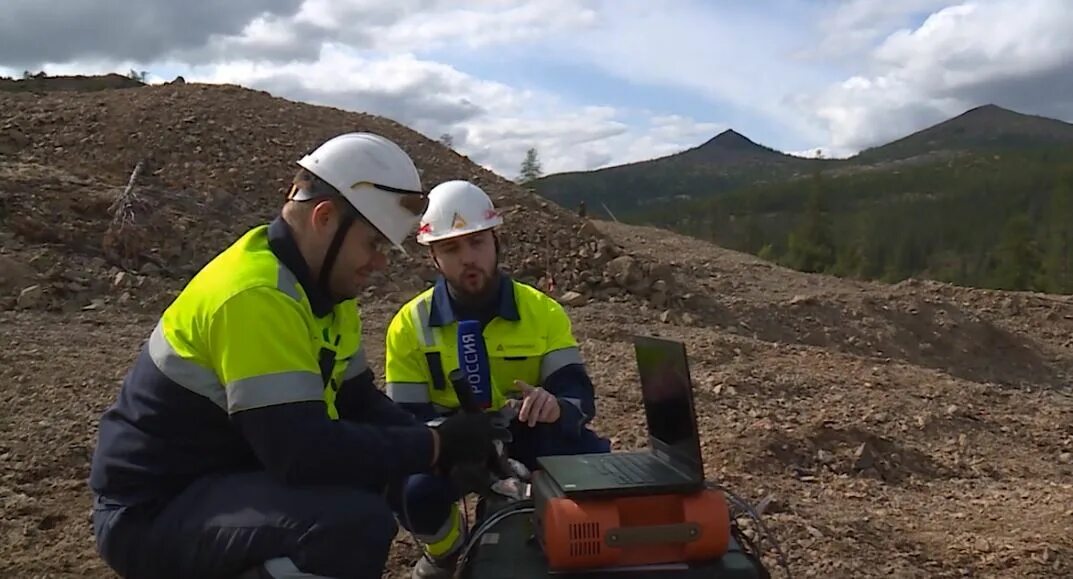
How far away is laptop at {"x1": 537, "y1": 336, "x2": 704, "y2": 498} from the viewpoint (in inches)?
91.0

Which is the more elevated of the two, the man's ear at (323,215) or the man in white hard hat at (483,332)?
the man's ear at (323,215)

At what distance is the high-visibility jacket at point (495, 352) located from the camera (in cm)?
355

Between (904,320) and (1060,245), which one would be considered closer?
(904,320)

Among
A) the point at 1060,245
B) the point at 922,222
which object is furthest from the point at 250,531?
the point at 922,222

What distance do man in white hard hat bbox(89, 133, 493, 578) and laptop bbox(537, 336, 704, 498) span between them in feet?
1.22

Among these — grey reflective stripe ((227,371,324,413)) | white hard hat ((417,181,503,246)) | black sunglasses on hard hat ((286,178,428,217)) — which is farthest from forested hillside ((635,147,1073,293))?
grey reflective stripe ((227,371,324,413))

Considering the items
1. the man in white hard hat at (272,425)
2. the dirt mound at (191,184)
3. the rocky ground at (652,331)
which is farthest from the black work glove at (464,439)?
the dirt mound at (191,184)

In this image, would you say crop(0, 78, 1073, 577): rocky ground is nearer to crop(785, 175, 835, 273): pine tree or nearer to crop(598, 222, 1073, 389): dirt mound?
crop(598, 222, 1073, 389): dirt mound

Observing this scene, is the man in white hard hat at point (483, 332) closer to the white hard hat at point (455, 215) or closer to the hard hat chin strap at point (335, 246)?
the white hard hat at point (455, 215)

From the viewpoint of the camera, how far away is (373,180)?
102 inches

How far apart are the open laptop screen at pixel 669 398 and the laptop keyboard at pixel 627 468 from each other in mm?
76

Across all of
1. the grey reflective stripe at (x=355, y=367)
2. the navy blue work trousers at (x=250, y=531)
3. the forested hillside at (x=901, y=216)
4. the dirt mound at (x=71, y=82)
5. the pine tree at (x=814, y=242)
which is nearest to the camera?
the navy blue work trousers at (x=250, y=531)

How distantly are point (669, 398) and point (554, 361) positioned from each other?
1.10 m

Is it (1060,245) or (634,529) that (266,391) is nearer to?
(634,529)
